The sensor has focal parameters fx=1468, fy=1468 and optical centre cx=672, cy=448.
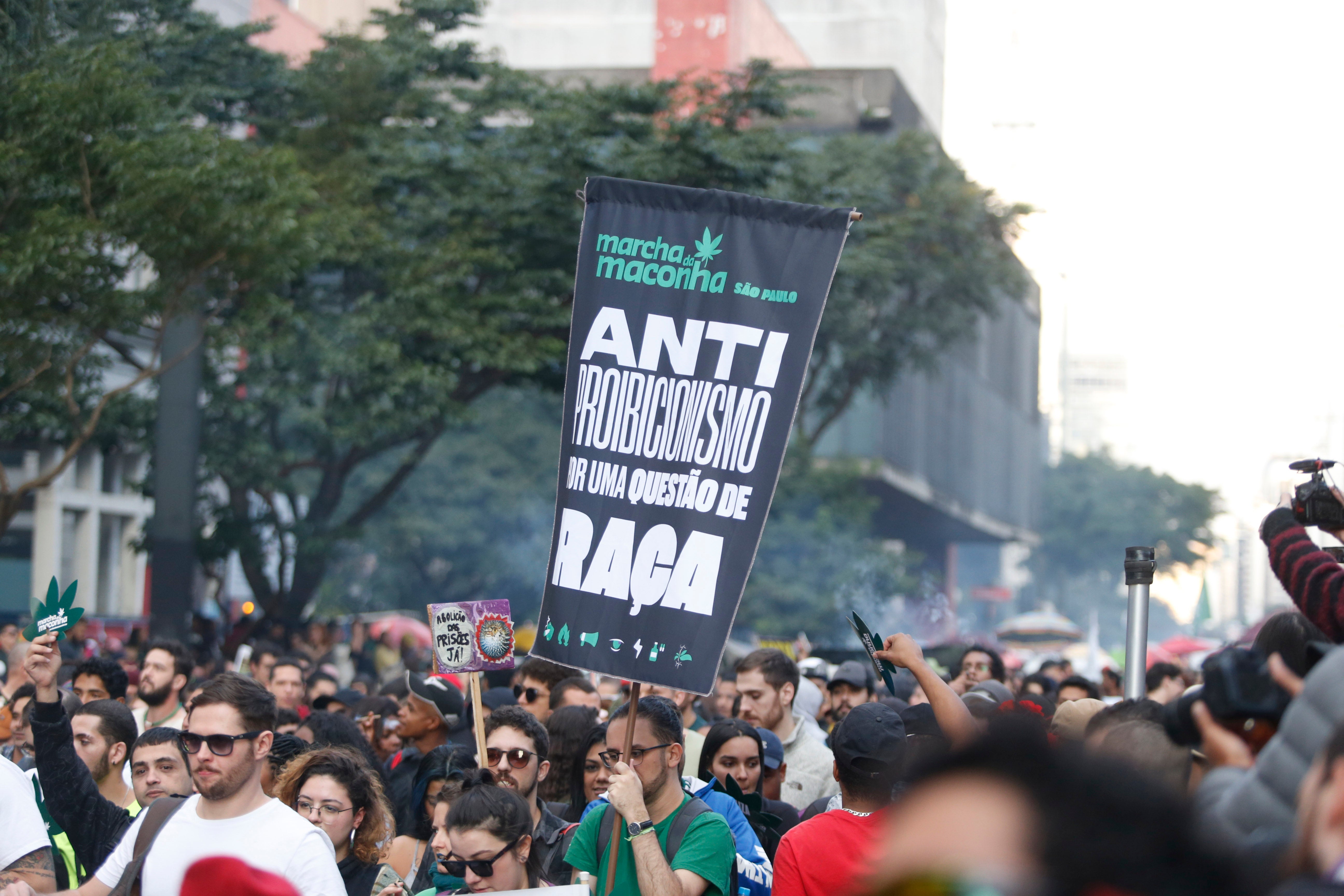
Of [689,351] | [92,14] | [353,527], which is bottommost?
[353,527]

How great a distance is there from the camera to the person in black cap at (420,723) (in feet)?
22.5

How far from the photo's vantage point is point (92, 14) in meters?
16.0

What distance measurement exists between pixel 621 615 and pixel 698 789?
0.83 m

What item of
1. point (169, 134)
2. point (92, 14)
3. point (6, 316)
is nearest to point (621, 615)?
point (6, 316)

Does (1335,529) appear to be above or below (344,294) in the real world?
below

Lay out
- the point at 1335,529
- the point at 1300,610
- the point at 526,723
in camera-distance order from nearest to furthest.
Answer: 1. the point at 1300,610
2. the point at 1335,529
3. the point at 526,723

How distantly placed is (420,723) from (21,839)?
112 inches

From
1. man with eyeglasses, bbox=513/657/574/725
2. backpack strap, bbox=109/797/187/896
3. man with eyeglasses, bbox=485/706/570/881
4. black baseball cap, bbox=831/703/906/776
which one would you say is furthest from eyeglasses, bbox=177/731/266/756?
man with eyeglasses, bbox=513/657/574/725

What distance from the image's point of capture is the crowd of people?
1.38 metres

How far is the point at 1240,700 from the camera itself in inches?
89.1

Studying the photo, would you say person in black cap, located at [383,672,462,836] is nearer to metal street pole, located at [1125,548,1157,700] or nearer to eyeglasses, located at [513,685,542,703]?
eyeglasses, located at [513,685,542,703]

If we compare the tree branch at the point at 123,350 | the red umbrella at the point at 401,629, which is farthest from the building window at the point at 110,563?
the tree branch at the point at 123,350

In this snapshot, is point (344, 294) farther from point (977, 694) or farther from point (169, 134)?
point (977, 694)

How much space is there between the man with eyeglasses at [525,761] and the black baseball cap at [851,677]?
3.53 m
